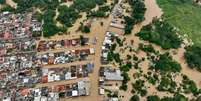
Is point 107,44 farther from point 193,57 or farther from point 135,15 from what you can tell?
point 193,57

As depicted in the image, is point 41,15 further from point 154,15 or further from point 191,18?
point 191,18

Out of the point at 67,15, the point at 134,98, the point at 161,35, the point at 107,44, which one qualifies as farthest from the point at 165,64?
the point at 67,15

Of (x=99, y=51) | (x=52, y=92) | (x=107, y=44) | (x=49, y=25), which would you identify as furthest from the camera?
(x=49, y=25)

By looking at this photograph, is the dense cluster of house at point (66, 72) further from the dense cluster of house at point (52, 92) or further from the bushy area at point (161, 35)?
the bushy area at point (161, 35)

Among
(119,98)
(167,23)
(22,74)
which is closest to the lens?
(119,98)

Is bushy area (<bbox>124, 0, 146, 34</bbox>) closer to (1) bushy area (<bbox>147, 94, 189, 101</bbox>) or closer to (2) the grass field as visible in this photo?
(2) the grass field

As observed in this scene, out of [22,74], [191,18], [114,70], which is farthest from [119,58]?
[191,18]
